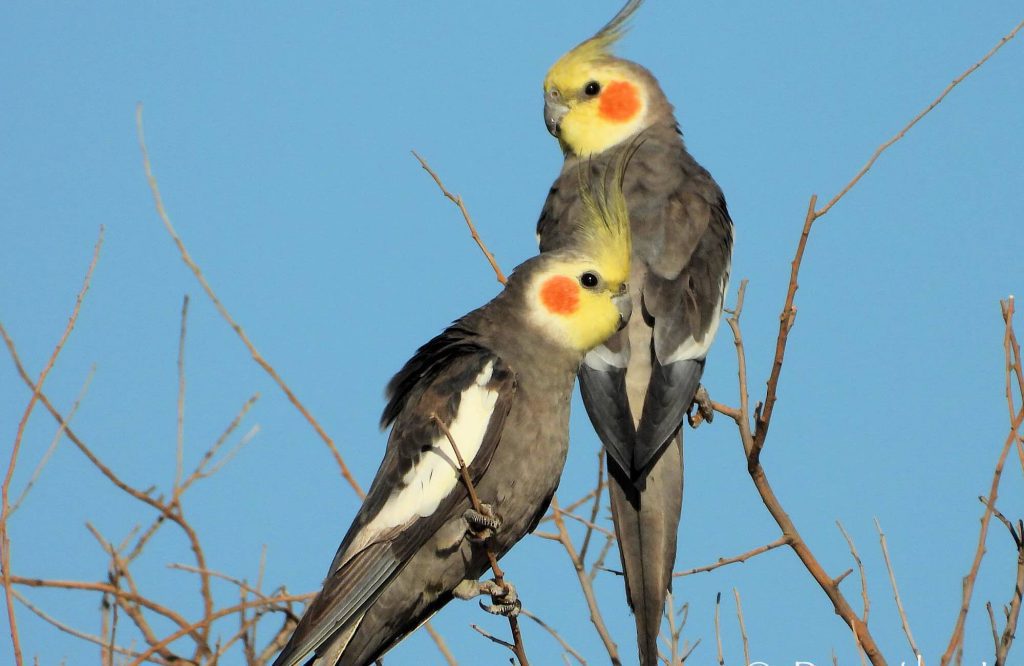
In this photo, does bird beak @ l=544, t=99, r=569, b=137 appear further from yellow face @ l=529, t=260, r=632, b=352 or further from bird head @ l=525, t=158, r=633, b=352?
yellow face @ l=529, t=260, r=632, b=352

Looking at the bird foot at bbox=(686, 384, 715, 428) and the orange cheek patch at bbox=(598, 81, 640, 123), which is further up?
the orange cheek patch at bbox=(598, 81, 640, 123)

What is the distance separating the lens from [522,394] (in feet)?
12.4

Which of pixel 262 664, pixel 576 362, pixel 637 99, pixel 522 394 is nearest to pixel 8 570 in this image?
pixel 262 664

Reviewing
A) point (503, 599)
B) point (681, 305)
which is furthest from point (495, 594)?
point (681, 305)

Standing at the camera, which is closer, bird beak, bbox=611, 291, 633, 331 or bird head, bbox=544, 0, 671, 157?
bird beak, bbox=611, 291, 633, 331

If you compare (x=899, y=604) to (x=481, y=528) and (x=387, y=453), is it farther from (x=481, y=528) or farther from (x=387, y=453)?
(x=387, y=453)

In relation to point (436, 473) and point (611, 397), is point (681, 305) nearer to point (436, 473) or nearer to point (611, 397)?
point (611, 397)

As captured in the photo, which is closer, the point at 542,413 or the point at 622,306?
the point at 542,413

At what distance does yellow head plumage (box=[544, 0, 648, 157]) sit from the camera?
17.9 ft

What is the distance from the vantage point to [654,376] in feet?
13.3

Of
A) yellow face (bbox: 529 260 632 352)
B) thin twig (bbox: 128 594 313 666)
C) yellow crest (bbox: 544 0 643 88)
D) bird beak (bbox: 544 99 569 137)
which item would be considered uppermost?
yellow crest (bbox: 544 0 643 88)

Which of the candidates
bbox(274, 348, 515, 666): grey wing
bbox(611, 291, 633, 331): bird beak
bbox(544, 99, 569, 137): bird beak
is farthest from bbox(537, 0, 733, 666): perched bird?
bbox(274, 348, 515, 666): grey wing

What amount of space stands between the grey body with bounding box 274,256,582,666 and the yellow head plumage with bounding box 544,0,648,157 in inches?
70.3

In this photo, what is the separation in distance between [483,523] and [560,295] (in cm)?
84
